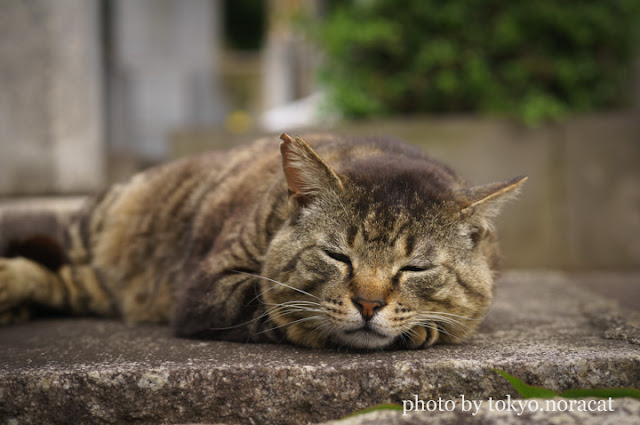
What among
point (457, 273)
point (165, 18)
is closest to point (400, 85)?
point (457, 273)

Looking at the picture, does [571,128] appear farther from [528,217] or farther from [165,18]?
[165,18]

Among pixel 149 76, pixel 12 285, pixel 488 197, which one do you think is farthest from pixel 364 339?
pixel 149 76

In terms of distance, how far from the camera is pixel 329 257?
2.27m

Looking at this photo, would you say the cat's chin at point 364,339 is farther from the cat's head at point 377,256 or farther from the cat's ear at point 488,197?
the cat's ear at point 488,197

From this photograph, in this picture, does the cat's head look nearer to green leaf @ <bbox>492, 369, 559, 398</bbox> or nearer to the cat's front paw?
green leaf @ <bbox>492, 369, 559, 398</bbox>

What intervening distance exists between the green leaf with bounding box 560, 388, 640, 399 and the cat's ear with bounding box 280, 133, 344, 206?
1.02 metres

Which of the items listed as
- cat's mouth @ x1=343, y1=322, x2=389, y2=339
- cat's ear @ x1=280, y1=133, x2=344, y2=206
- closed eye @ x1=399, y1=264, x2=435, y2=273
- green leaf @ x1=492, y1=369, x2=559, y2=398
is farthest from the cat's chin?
cat's ear @ x1=280, y1=133, x2=344, y2=206

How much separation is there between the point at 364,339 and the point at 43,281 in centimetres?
181

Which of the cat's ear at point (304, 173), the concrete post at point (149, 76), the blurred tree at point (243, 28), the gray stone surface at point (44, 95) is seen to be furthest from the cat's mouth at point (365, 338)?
the blurred tree at point (243, 28)

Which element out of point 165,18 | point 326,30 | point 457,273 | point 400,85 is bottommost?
point 457,273

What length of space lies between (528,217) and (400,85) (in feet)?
5.39

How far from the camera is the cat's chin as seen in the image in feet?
7.13

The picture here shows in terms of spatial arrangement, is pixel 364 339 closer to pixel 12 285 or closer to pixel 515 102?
pixel 12 285

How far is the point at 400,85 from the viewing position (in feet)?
18.9
